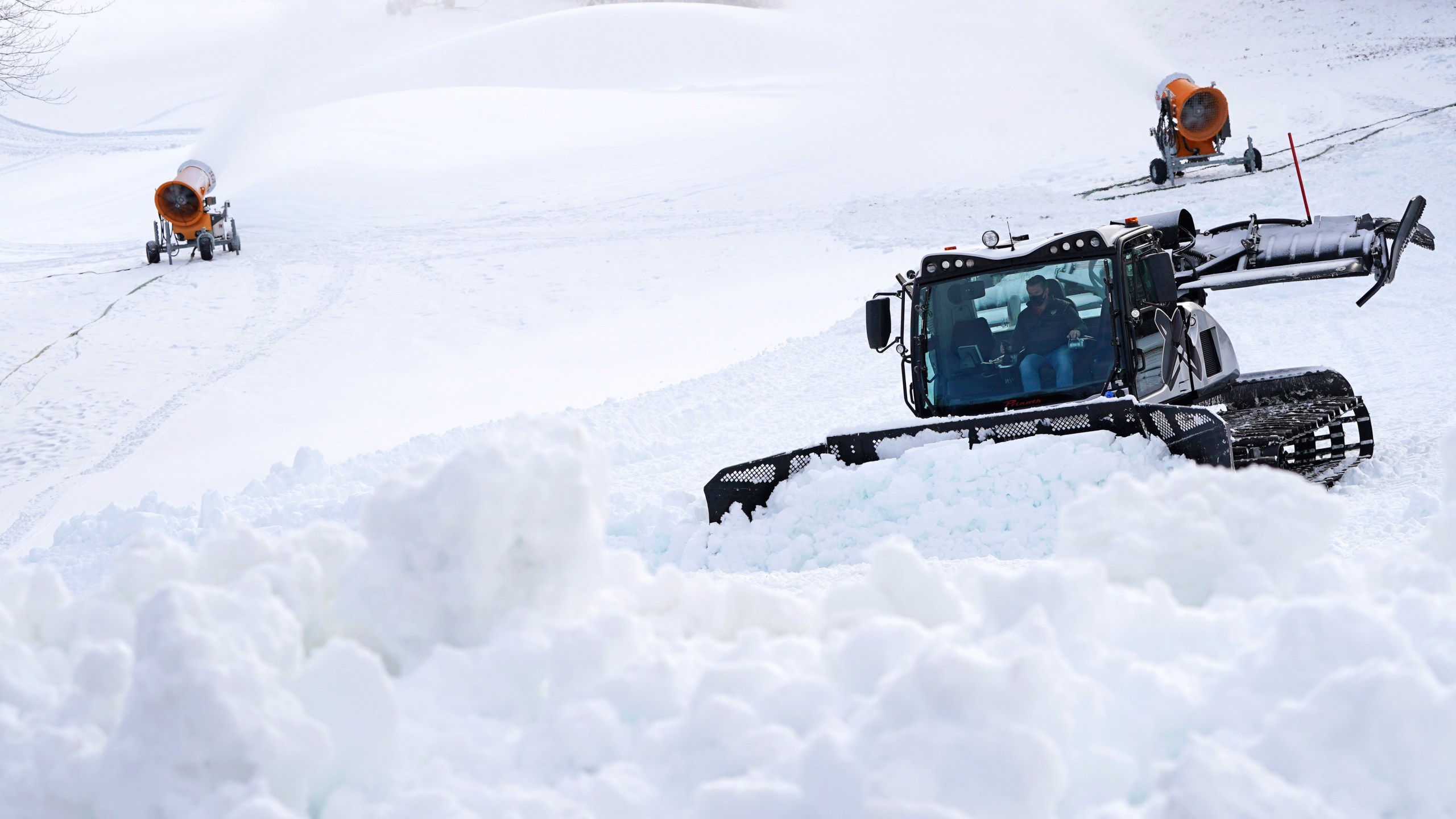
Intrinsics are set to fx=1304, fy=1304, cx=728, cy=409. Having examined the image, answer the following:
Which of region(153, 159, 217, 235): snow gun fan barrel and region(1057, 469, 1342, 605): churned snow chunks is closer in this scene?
region(1057, 469, 1342, 605): churned snow chunks

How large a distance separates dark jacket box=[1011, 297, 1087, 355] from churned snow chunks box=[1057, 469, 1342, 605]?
5.16m

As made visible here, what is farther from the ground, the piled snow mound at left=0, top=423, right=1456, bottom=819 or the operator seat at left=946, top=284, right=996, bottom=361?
the operator seat at left=946, top=284, right=996, bottom=361

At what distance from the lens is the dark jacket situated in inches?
332

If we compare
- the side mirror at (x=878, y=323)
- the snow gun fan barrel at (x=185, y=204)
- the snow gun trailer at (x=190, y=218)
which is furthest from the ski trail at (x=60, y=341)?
the side mirror at (x=878, y=323)

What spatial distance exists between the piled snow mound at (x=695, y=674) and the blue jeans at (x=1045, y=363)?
509 centimetres

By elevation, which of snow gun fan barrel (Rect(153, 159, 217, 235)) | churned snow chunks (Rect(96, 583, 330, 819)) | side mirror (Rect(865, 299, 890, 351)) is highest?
snow gun fan barrel (Rect(153, 159, 217, 235))

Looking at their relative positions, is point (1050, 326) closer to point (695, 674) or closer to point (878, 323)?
point (878, 323)

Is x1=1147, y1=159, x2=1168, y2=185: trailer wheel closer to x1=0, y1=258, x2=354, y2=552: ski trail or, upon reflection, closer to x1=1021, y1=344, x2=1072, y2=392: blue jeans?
x1=0, y1=258, x2=354, y2=552: ski trail

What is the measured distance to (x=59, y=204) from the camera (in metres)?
35.2

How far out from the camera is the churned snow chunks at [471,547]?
2.86 metres

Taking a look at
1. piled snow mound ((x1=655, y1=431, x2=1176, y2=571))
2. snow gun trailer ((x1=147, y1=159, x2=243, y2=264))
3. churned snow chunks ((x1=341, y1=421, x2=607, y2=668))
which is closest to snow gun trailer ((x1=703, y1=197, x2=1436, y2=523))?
piled snow mound ((x1=655, y1=431, x2=1176, y2=571))

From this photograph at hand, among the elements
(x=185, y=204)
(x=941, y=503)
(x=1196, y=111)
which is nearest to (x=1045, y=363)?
(x=941, y=503)

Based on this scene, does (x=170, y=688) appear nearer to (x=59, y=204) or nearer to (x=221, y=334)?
(x=221, y=334)

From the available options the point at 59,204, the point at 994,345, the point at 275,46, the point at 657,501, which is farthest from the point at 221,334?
the point at 275,46
